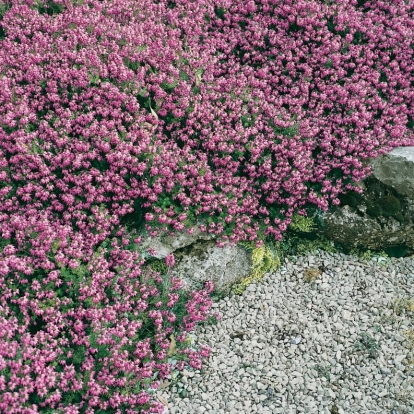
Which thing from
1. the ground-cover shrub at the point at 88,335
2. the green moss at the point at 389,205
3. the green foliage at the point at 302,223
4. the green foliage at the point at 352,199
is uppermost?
the green moss at the point at 389,205

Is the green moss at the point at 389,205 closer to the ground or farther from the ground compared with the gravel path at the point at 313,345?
farther from the ground

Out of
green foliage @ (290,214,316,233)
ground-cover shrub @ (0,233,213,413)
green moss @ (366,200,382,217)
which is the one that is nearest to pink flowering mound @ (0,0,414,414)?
ground-cover shrub @ (0,233,213,413)

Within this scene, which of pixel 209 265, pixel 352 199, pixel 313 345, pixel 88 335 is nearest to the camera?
pixel 88 335

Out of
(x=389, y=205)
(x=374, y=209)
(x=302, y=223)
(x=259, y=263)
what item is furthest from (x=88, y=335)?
(x=389, y=205)

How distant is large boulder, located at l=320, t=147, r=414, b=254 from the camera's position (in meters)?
6.60

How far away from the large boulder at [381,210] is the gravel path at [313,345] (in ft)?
1.04

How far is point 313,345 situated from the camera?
582cm

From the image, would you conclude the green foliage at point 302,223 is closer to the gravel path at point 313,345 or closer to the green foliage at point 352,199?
the gravel path at point 313,345

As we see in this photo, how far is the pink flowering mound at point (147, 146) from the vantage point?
4.91m

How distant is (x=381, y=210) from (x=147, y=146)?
318 cm

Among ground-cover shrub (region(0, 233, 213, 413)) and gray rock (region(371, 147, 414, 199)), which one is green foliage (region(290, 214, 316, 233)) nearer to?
gray rock (region(371, 147, 414, 199))

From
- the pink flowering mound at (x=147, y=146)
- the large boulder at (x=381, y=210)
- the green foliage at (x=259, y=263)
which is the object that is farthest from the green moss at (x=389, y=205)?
the green foliage at (x=259, y=263)

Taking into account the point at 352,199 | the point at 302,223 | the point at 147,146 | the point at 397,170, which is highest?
the point at 397,170

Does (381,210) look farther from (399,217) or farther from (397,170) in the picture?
(397,170)
